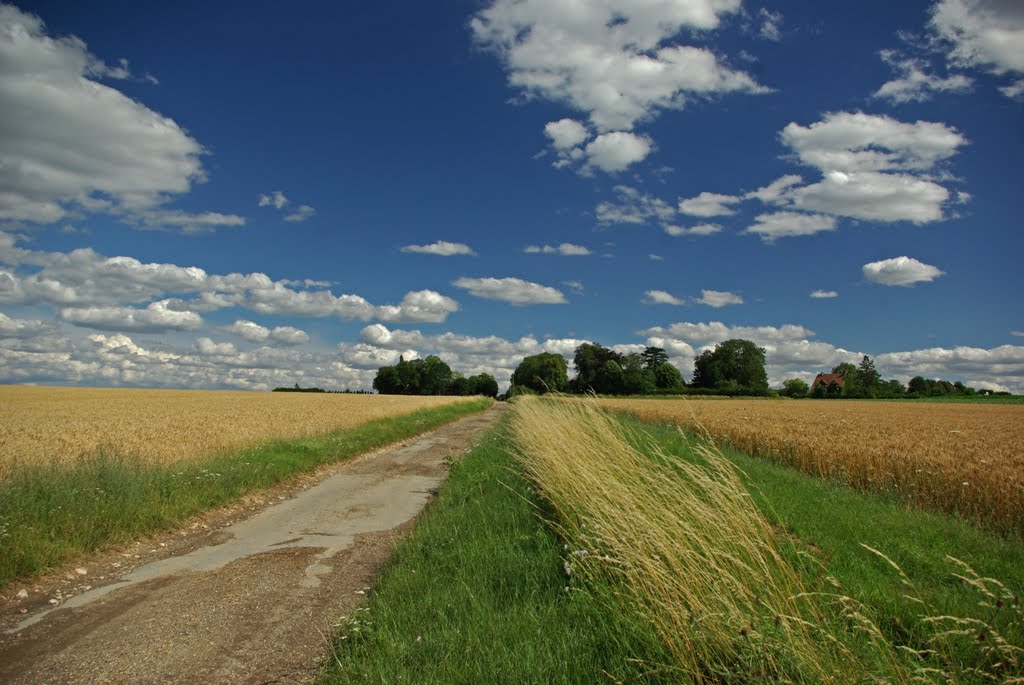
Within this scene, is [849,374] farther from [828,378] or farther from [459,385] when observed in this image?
[459,385]

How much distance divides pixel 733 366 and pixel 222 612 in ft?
392

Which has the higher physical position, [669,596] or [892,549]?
[669,596]

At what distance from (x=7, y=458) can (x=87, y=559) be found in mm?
4620

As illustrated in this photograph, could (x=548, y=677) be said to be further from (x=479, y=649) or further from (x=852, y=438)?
(x=852, y=438)

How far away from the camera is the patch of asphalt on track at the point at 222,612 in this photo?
4.33 metres

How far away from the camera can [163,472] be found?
399 inches

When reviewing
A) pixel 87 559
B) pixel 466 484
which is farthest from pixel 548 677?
pixel 466 484

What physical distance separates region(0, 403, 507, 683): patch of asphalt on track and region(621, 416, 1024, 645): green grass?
4.26 meters

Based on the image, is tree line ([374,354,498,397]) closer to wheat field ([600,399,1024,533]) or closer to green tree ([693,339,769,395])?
green tree ([693,339,769,395])

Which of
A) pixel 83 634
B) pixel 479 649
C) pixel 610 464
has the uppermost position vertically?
pixel 610 464

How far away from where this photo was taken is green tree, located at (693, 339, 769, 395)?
111m

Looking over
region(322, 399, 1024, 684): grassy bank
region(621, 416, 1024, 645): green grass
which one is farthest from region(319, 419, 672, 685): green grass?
region(621, 416, 1024, 645): green grass

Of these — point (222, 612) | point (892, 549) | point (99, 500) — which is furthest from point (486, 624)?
point (99, 500)

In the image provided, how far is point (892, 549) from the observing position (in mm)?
6809
